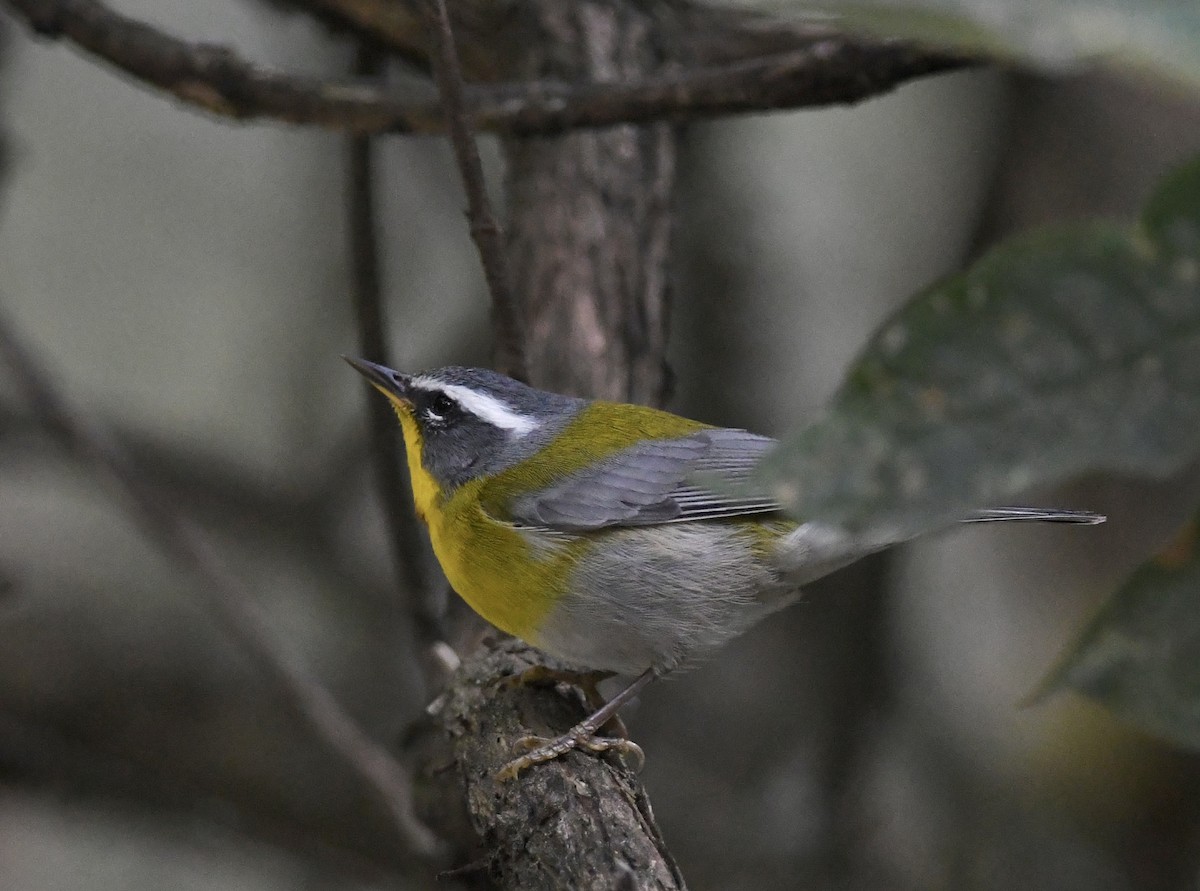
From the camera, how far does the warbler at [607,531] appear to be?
124 inches

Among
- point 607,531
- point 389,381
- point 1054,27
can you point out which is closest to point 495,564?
point 607,531

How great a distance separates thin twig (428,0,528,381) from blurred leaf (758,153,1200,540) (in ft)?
6.08

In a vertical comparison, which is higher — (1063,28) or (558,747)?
(1063,28)

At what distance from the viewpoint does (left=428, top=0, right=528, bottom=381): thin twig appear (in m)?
2.83

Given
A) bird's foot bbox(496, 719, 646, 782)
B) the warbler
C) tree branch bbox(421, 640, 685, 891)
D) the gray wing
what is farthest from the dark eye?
bird's foot bbox(496, 719, 646, 782)

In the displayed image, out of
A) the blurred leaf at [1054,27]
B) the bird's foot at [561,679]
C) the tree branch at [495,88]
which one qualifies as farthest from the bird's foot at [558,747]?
the blurred leaf at [1054,27]

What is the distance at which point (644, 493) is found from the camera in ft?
11.0

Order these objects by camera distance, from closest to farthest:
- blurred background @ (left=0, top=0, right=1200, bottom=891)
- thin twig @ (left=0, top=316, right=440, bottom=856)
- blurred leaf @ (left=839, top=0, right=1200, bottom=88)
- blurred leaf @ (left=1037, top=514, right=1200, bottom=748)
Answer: blurred leaf @ (left=839, top=0, right=1200, bottom=88) < blurred leaf @ (left=1037, top=514, right=1200, bottom=748) < thin twig @ (left=0, top=316, right=440, bottom=856) < blurred background @ (left=0, top=0, right=1200, bottom=891)

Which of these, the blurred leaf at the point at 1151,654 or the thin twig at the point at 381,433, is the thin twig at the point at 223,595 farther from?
the blurred leaf at the point at 1151,654

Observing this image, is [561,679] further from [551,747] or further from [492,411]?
[492,411]

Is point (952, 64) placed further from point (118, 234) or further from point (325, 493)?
point (118, 234)

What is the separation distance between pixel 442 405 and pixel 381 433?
702mm

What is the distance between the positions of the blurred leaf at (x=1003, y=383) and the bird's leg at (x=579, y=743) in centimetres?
154

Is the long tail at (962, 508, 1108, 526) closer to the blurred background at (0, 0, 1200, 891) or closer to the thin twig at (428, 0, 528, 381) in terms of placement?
the thin twig at (428, 0, 528, 381)
